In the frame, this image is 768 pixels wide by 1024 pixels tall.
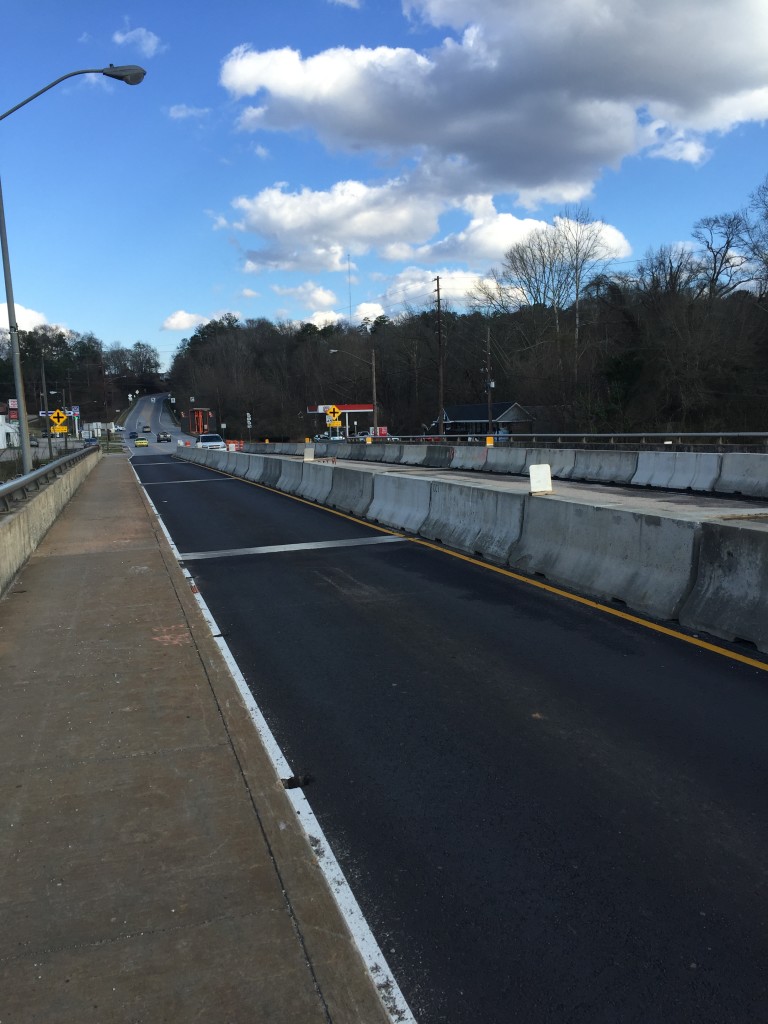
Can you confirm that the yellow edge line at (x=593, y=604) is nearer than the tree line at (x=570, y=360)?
Yes

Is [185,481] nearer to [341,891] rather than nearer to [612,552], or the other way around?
[612,552]

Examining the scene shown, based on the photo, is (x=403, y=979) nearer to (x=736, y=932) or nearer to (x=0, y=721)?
(x=736, y=932)

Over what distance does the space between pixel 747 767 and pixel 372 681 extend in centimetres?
286

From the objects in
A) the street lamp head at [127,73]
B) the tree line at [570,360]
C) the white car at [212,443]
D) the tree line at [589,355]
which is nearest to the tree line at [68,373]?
the tree line at [570,360]

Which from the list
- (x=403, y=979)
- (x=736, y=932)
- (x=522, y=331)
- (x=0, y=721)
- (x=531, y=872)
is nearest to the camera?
(x=403, y=979)

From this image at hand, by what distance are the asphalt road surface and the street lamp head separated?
36.7 ft

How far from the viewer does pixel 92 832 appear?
3996mm

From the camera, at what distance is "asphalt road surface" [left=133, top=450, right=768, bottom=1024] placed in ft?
9.86

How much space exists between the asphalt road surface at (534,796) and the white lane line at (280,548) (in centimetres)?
416

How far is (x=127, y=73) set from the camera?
1459cm

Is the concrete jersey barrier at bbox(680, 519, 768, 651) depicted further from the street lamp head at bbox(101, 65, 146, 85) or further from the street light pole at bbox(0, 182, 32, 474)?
the street light pole at bbox(0, 182, 32, 474)

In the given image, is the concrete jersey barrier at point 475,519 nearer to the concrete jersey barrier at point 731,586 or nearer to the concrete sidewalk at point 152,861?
the concrete jersey barrier at point 731,586

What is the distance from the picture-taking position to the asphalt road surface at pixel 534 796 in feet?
9.86

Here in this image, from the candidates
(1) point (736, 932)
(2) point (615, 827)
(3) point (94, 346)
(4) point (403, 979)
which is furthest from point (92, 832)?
(3) point (94, 346)
